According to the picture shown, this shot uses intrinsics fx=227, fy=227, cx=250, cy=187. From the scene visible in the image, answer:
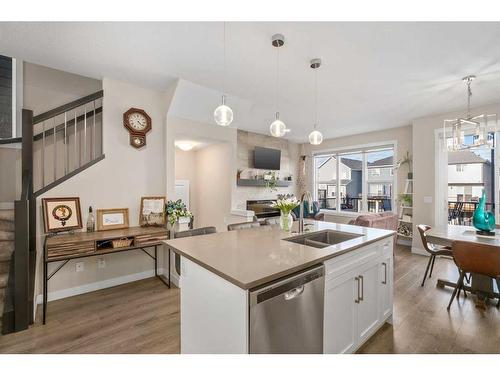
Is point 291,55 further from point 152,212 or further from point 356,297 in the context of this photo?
point 152,212

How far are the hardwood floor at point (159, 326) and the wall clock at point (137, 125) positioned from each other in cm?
207

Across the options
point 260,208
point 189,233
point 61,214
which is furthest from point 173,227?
point 260,208

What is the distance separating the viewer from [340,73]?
294cm

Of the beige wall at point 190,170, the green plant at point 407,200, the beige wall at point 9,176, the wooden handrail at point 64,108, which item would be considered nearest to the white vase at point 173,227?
the beige wall at point 9,176

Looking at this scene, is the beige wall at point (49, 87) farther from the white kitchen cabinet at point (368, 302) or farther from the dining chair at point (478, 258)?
the dining chair at point (478, 258)

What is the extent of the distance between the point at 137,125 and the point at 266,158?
12.1ft

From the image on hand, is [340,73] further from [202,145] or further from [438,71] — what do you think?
[202,145]

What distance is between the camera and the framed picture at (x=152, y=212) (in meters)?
3.37

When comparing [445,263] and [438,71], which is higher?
[438,71]

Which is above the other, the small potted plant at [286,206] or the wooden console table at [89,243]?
the small potted plant at [286,206]

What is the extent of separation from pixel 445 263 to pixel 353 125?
331 cm
